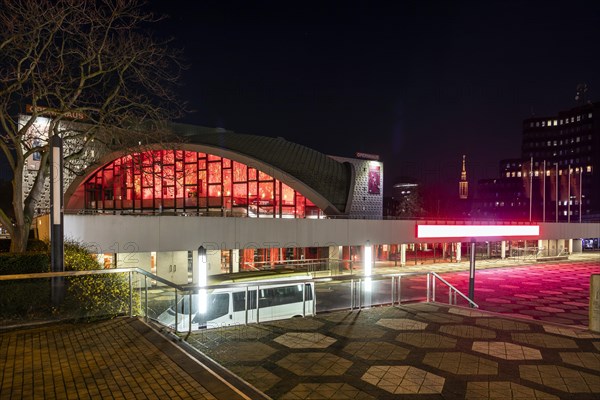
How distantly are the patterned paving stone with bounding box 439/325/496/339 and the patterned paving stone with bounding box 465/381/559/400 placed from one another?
113 inches

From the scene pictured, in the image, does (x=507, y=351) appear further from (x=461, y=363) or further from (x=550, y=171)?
(x=550, y=171)

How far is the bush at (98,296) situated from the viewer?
9.84 meters

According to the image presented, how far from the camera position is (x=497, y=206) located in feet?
457

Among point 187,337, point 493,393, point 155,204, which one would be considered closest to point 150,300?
point 187,337

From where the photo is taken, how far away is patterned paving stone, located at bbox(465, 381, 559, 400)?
640 centimetres

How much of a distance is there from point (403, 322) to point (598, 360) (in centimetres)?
399

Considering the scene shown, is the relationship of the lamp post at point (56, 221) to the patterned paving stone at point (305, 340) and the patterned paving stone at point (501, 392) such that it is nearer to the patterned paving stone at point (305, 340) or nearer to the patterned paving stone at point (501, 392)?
the patterned paving stone at point (305, 340)

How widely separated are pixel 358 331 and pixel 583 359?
416cm

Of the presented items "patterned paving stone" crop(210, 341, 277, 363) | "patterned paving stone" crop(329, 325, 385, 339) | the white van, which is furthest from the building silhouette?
"patterned paving stone" crop(210, 341, 277, 363)

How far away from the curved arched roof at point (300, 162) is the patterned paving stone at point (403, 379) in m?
32.4

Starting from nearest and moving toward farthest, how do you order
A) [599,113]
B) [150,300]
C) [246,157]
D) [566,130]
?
[150,300] < [246,157] < [599,113] < [566,130]

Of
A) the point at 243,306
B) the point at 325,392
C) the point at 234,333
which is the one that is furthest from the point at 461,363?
the point at 243,306

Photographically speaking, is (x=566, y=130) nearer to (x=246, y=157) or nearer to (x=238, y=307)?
(x=246, y=157)

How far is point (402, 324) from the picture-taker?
35.4 feet
